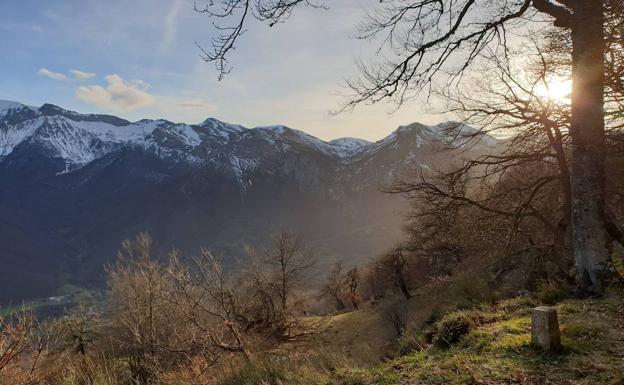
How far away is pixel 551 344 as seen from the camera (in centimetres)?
441

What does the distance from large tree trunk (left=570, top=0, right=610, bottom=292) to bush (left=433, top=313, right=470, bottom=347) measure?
202 cm

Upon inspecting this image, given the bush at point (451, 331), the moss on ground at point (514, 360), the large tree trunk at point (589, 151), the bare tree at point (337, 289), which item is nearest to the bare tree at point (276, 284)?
the bare tree at point (337, 289)

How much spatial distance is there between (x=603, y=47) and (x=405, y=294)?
30.1 m

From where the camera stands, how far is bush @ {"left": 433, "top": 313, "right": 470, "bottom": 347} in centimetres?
601

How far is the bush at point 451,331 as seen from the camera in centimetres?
601

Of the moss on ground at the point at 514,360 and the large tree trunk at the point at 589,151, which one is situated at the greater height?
the large tree trunk at the point at 589,151

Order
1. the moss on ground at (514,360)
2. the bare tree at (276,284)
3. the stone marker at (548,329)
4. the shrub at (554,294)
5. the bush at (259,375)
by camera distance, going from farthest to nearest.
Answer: the bare tree at (276,284) < the shrub at (554,294) < the bush at (259,375) < the stone marker at (548,329) < the moss on ground at (514,360)

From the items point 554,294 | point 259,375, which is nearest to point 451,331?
point 554,294

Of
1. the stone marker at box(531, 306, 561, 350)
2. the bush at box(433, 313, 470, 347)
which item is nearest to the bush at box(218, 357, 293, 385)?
the bush at box(433, 313, 470, 347)

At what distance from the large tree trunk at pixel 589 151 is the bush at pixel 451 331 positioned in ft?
6.64

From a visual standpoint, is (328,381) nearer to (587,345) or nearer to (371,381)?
(371,381)

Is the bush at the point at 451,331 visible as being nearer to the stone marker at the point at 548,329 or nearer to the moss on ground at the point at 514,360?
the moss on ground at the point at 514,360

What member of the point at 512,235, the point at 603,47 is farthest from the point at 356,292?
the point at 603,47

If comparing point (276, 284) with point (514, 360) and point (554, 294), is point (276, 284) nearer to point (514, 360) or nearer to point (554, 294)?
point (554, 294)
